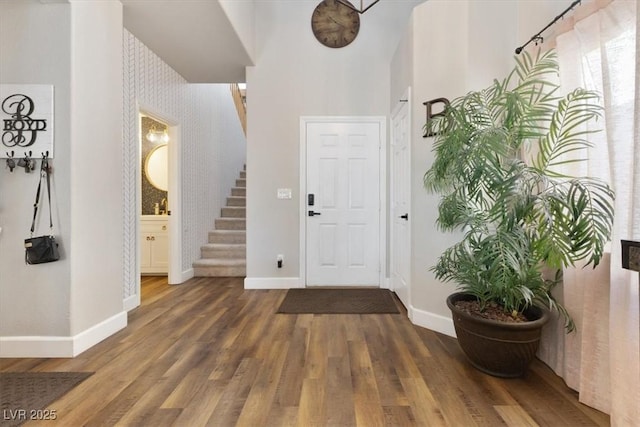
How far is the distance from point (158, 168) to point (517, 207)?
471 centimetres

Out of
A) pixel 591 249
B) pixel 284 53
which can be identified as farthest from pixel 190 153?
pixel 591 249

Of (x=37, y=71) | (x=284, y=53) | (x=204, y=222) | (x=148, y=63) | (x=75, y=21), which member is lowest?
(x=204, y=222)

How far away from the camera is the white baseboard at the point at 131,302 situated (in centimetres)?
295

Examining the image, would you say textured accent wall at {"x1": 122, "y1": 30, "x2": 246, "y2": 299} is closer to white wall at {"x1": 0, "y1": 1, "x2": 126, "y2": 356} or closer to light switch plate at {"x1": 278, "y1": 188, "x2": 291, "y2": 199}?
white wall at {"x1": 0, "y1": 1, "x2": 126, "y2": 356}

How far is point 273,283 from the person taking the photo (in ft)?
12.3

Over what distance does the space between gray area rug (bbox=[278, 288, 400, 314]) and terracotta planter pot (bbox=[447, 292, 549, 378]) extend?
1.11m

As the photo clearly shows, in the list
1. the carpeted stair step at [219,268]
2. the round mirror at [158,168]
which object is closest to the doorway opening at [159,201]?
the round mirror at [158,168]

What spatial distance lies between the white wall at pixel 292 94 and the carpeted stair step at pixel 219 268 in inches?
27.2

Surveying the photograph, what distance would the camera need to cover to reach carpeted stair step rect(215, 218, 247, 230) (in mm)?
4965

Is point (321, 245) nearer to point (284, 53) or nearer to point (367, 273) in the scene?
point (367, 273)

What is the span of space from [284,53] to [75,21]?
218cm

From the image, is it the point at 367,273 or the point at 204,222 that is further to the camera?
the point at 204,222

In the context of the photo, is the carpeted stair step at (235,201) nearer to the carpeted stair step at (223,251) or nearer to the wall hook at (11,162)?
the carpeted stair step at (223,251)

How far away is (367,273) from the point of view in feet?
12.4
